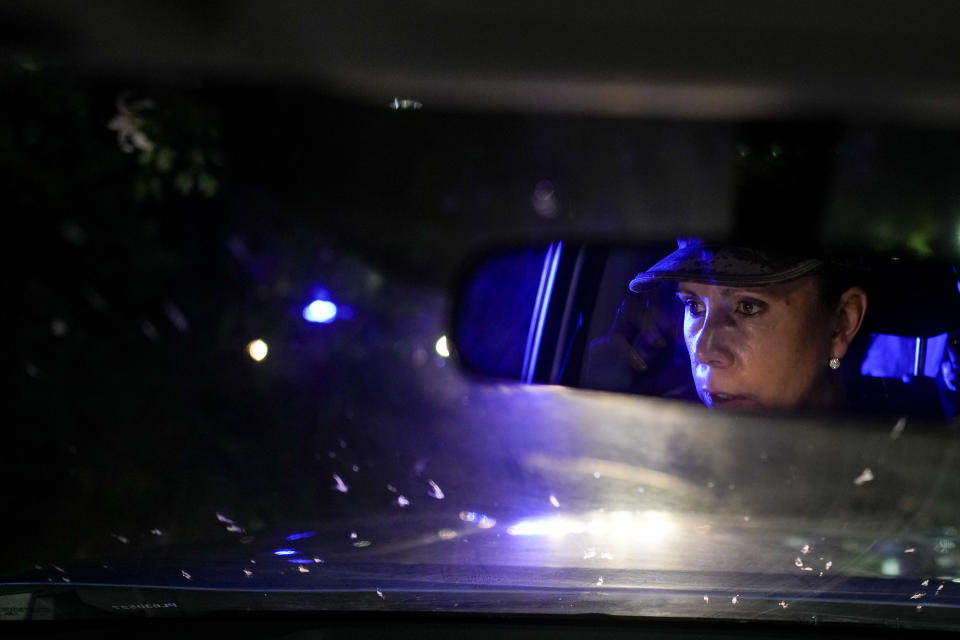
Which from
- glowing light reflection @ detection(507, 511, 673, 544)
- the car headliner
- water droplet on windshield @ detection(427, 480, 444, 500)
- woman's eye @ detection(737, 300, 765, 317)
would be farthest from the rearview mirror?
water droplet on windshield @ detection(427, 480, 444, 500)

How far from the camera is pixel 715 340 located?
4.18 metres

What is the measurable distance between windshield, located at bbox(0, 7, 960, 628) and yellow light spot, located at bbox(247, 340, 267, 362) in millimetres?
58

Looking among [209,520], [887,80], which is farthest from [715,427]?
[887,80]

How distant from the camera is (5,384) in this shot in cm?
880

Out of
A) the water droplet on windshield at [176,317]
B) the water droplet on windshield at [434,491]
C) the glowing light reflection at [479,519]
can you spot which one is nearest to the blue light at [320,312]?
the water droplet on windshield at [176,317]

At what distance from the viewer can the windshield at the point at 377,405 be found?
171 inches

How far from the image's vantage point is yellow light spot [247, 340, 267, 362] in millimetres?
10445

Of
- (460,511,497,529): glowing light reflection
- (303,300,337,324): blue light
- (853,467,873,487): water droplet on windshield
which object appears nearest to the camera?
(460,511,497,529): glowing light reflection

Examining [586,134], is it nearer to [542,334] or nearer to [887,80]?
[542,334]

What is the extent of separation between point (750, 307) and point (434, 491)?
13.6 feet

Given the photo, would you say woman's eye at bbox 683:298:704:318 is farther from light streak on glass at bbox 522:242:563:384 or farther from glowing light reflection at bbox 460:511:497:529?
glowing light reflection at bbox 460:511:497:529

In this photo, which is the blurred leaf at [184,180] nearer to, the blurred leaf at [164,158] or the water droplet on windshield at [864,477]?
the blurred leaf at [164,158]

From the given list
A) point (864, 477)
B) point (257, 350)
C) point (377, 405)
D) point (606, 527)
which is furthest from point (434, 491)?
point (864, 477)

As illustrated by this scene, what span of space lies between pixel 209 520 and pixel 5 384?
2.10 m
